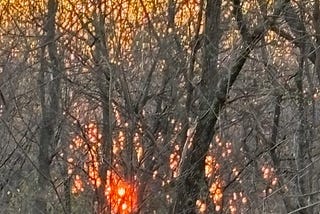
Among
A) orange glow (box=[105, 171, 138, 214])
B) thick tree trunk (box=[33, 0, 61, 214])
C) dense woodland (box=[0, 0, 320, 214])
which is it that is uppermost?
thick tree trunk (box=[33, 0, 61, 214])

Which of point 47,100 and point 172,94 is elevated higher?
point 47,100

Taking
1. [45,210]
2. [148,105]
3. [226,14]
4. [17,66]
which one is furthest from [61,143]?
[226,14]

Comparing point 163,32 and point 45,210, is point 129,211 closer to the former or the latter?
point 163,32

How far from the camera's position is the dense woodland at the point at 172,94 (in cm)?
648

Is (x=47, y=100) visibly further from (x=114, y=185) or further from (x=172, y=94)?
(x=114, y=185)

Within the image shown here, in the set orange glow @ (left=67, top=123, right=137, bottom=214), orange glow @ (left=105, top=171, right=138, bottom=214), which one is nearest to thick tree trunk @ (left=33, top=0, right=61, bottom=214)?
orange glow @ (left=67, top=123, right=137, bottom=214)

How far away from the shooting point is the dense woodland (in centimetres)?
648

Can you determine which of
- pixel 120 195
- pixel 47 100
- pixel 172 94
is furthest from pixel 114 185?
pixel 47 100

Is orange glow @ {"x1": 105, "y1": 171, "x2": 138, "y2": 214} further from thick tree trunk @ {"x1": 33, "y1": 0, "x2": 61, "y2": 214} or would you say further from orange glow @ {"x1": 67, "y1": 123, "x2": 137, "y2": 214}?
thick tree trunk @ {"x1": 33, "y1": 0, "x2": 61, "y2": 214}

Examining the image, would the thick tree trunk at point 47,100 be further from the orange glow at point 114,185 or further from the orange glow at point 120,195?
the orange glow at point 120,195

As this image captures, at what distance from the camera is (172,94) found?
7930mm

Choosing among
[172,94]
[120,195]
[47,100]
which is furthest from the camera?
[47,100]

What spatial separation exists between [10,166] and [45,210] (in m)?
1.96

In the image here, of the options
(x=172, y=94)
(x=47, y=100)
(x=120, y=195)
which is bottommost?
(x=120, y=195)
